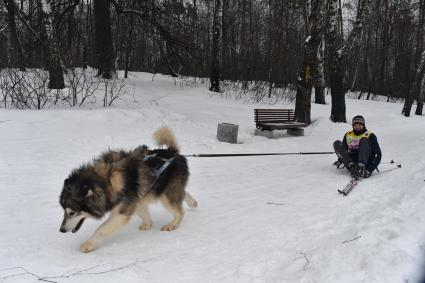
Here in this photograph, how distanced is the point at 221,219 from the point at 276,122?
7.28m

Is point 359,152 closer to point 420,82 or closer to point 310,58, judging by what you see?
point 310,58

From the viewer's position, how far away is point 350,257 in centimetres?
310

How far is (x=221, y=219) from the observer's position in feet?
15.5

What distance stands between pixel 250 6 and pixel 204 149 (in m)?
20.4

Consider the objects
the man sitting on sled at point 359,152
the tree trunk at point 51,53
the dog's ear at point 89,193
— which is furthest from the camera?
the tree trunk at point 51,53

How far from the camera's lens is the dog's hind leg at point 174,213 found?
13.9 feet

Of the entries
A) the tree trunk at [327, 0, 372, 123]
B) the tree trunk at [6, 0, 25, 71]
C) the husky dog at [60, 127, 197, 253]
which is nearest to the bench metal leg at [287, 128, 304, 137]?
the tree trunk at [327, 0, 372, 123]

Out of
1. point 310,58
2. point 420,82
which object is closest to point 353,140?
point 310,58

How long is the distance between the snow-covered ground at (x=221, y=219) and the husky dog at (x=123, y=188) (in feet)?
0.93

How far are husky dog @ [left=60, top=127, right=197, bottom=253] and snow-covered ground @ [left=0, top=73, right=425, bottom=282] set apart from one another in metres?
0.28

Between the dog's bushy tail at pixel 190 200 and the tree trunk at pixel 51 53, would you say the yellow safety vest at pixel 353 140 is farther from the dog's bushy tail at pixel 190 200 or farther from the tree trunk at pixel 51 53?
the tree trunk at pixel 51 53

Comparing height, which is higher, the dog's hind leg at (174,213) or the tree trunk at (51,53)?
the tree trunk at (51,53)

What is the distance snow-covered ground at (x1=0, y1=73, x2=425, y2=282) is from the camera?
10.5 feet

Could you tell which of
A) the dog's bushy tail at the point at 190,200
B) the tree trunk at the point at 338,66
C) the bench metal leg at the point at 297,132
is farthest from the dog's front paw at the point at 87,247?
the tree trunk at the point at 338,66
